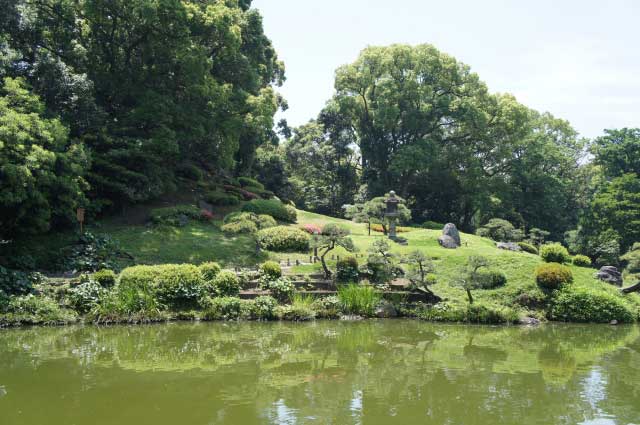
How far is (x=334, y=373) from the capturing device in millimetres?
9867

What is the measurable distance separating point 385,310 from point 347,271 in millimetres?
2380

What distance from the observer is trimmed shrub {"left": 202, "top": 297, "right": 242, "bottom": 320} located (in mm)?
15523

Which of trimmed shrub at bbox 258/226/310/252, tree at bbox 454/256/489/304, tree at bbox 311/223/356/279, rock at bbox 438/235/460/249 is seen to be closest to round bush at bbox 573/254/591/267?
rock at bbox 438/235/460/249

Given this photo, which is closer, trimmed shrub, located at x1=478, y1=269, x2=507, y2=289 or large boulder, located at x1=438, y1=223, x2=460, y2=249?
trimmed shrub, located at x1=478, y1=269, x2=507, y2=289

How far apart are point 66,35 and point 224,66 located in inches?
334

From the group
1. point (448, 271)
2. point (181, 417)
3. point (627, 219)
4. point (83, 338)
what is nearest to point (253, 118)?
point (448, 271)

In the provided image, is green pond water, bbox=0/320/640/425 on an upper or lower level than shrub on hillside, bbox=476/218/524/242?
lower

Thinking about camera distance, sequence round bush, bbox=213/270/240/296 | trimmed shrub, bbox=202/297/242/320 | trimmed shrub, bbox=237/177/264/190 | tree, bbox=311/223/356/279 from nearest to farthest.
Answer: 1. trimmed shrub, bbox=202/297/242/320
2. round bush, bbox=213/270/240/296
3. tree, bbox=311/223/356/279
4. trimmed shrub, bbox=237/177/264/190

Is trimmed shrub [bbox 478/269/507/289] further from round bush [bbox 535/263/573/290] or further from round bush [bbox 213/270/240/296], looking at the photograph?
round bush [bbox 213/270/240/296]

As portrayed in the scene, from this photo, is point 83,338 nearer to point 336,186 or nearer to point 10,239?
point 10,239

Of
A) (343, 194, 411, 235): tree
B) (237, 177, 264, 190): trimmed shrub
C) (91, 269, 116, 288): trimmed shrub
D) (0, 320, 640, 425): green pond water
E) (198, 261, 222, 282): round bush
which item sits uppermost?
(237, 177, 264, 190): trimmed shrub

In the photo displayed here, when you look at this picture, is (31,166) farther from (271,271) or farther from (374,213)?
(374,213)

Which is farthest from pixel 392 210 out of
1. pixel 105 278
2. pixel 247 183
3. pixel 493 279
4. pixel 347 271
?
pixel 105 278

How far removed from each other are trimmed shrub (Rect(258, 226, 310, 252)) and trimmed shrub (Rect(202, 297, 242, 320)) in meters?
6.36
